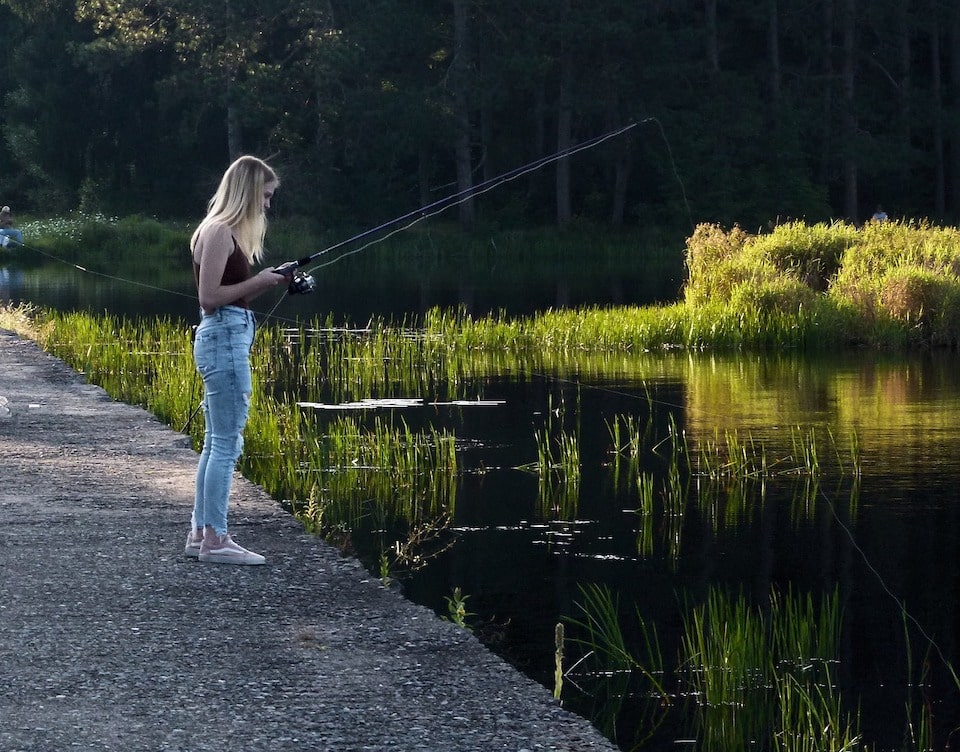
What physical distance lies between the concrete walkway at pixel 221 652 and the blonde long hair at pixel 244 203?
4.66 feet

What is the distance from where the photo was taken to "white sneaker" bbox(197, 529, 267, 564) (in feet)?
23.2

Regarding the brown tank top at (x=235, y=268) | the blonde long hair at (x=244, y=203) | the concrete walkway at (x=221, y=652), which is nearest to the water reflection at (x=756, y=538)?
A: the concrete walkway at (x=221, y=652)

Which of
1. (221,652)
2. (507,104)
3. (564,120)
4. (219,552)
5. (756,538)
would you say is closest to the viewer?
(221,652)

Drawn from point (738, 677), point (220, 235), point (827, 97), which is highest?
point (827, 97)

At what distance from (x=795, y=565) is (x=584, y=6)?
42691mm

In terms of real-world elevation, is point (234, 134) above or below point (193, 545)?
above

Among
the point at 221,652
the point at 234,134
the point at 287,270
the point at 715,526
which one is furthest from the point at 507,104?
the point at 221,652

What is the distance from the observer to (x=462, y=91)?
50406 mm

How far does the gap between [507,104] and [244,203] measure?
49859 millimetres

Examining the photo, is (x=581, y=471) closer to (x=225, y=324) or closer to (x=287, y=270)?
(x=287, y=270)

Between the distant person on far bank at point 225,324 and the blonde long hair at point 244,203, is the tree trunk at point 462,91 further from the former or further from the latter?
the blonde long hair at point 244,203

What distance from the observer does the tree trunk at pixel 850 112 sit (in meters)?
52.5

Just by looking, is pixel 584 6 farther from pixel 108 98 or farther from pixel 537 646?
pixel 537 646

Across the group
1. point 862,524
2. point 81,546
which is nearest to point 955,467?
point 862,524
